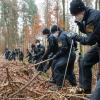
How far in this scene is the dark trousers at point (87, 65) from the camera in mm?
6575

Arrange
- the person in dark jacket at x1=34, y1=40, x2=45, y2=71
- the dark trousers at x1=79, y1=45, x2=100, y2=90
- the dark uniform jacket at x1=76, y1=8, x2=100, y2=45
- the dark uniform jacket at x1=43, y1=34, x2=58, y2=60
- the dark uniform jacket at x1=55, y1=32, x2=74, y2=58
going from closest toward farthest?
the dark uniform jacket at x1=76, y1=8, x2=100, y2=45, the dark trousers at x1=79, y1=45, x2=100, y2=90, the dark uniform jacket at x1=55, y1=32, x2=74, y2=58, the dark uniform jacket at x1=43, y1=34, x2=58, y2=60, the person in dark jacket at x1=34, y1=40, x2=45, y2=71

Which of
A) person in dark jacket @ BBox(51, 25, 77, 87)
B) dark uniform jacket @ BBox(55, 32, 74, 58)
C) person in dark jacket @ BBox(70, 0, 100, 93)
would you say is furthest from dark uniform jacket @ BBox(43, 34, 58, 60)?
person in dark jacket @ BBox(70, 0, 100, 93)

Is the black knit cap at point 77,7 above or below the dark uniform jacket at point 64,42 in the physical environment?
above

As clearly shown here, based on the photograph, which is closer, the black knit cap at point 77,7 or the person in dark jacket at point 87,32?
the person in dark jacket at point 87,32

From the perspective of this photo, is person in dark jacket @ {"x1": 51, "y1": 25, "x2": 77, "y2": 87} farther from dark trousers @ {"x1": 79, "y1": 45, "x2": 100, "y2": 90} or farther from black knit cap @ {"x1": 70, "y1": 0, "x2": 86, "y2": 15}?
black knit cap @ {"x1": 70, "y1": 0, "x2": 86, "y2": 15}

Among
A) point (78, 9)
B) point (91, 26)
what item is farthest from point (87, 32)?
point (78, 9)

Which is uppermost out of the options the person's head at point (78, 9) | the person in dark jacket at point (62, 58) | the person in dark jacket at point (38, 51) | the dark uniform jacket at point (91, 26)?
the person's head at point (78, 9)

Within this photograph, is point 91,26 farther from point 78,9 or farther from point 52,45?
point 52,45

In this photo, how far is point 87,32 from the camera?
6117 millimetres

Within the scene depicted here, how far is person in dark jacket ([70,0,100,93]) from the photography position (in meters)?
5.91

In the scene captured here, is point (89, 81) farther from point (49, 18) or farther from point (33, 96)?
point (49, 18)

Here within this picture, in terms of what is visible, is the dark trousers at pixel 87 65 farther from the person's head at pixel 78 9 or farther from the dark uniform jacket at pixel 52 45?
the dark uniform jacket at pixel 52 45

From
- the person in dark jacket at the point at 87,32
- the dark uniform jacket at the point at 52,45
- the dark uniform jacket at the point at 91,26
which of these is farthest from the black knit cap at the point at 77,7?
the dark uniform jacket at the point at 52,45

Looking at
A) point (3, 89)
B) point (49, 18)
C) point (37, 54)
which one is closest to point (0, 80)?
point (3, 89)
